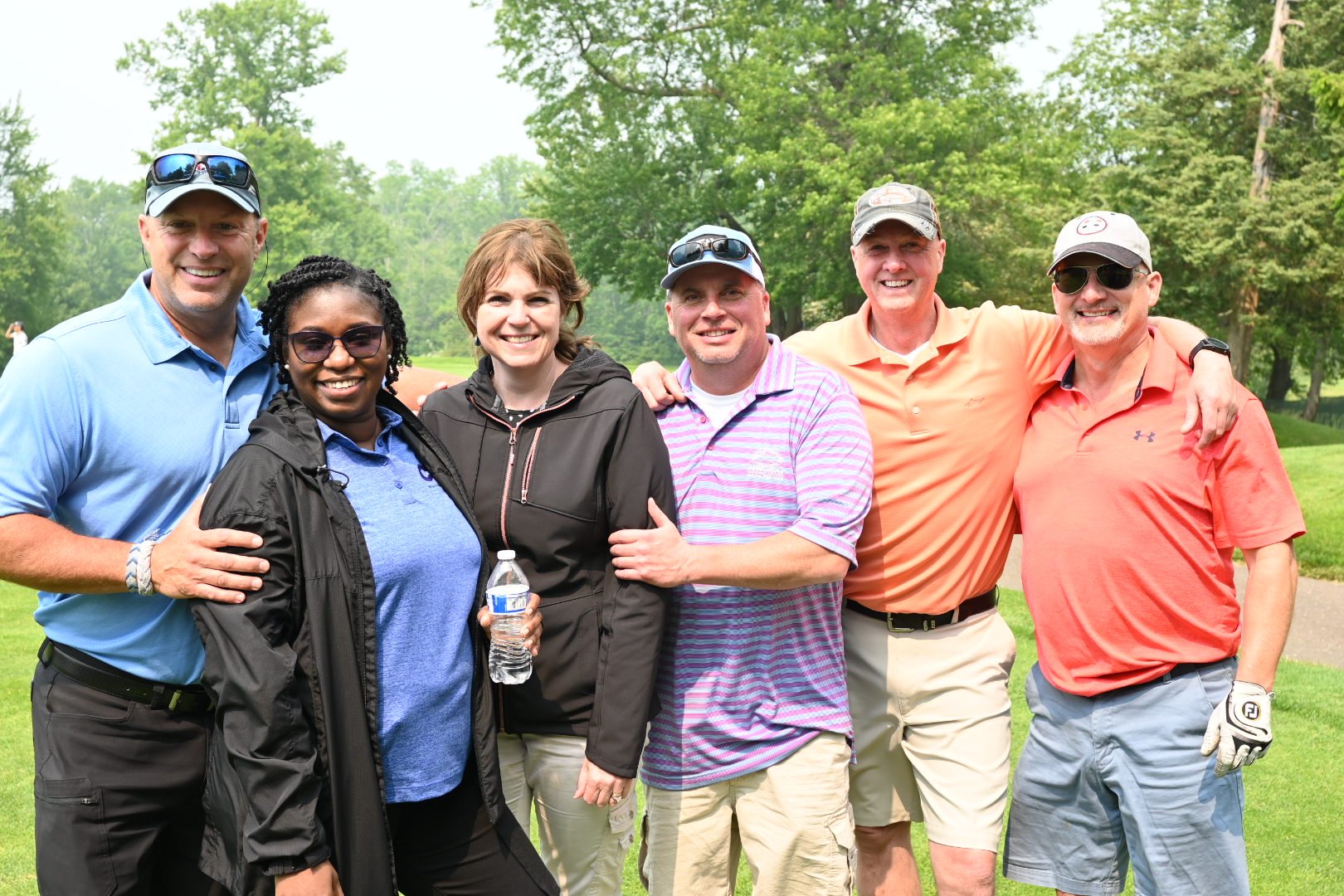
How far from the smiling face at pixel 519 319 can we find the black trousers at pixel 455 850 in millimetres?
1249

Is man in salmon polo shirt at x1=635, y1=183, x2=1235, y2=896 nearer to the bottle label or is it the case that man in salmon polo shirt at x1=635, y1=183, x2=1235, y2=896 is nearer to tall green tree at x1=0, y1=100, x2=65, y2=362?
the bottle label

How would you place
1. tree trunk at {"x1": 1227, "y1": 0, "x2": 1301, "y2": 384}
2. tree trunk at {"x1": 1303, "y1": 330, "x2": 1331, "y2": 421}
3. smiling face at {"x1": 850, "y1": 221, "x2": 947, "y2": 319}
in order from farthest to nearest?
tree trunk at {"x1": 1303, "y1": 330, "x2": 1331, "y2": 421}, tree trunk at {"x1": 1227, "y1": 0, "x2": 1301, "y2": 384}, smiling face at {"x1": 850, "y1": 221, "x2": 947, "y2": 319}

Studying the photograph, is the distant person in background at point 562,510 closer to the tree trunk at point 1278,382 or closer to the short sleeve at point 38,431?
the short sleeve at point 38,431

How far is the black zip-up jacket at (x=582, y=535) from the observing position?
3549 mm

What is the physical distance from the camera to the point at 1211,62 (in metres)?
33.2

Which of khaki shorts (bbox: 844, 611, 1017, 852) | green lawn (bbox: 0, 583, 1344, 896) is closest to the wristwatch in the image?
khaki shorts (bbox: 844, 611, 1017, 852)

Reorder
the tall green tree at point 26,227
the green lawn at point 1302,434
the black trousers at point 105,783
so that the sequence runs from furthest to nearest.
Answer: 1. the tall green tree at point 26,227
2. the green lawn at point 1302,434
3. the black trousers at point 105,783

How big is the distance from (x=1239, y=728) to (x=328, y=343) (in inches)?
119

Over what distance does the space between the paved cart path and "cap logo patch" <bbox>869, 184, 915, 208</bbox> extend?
4901mm

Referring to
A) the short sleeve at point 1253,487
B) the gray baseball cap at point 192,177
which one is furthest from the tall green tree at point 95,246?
the short sleeve at point 1253,487

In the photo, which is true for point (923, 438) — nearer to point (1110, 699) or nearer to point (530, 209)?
point (1110, 699)

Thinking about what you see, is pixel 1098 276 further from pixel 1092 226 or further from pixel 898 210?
pixel 898 210

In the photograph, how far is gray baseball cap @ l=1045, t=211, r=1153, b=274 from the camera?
4.00 m

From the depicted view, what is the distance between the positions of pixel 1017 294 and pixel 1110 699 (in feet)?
108
